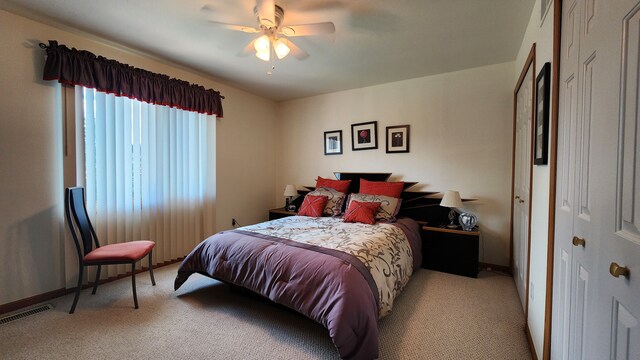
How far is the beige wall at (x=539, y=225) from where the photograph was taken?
1.51 m

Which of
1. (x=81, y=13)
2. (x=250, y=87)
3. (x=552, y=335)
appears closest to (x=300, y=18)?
(x=81, y=13)

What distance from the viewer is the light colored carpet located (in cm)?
174

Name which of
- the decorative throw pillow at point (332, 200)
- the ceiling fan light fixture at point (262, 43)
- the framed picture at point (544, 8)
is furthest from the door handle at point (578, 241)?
the decorative throw pillow at point (332, 200)

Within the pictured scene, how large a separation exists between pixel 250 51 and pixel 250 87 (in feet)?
5.93

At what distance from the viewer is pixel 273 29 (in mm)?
2125

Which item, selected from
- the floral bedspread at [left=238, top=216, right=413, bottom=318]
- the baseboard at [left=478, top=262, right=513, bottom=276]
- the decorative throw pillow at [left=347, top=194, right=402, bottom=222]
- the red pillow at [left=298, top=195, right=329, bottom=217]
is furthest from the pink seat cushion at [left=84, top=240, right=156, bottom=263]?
the baseboard at [left=478, top=262, right=513, bottom=276]

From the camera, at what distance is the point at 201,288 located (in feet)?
8.73

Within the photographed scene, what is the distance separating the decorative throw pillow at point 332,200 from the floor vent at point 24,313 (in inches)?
114

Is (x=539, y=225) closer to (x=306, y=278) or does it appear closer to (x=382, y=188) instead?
(x=306, y=278)

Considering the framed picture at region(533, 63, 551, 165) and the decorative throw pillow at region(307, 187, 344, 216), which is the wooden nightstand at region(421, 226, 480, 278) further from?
the framed picture at region(533, 63, 551, 165)

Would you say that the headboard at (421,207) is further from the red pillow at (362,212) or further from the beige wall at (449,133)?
the red pillow at (362,212)

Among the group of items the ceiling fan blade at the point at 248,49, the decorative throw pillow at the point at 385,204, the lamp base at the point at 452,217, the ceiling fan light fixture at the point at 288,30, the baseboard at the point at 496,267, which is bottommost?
the baseboard at the point at 496,267

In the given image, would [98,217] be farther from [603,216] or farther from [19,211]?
[603,216]

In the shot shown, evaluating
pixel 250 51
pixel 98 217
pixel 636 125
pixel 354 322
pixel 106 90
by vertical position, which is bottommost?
pixel 354 322
